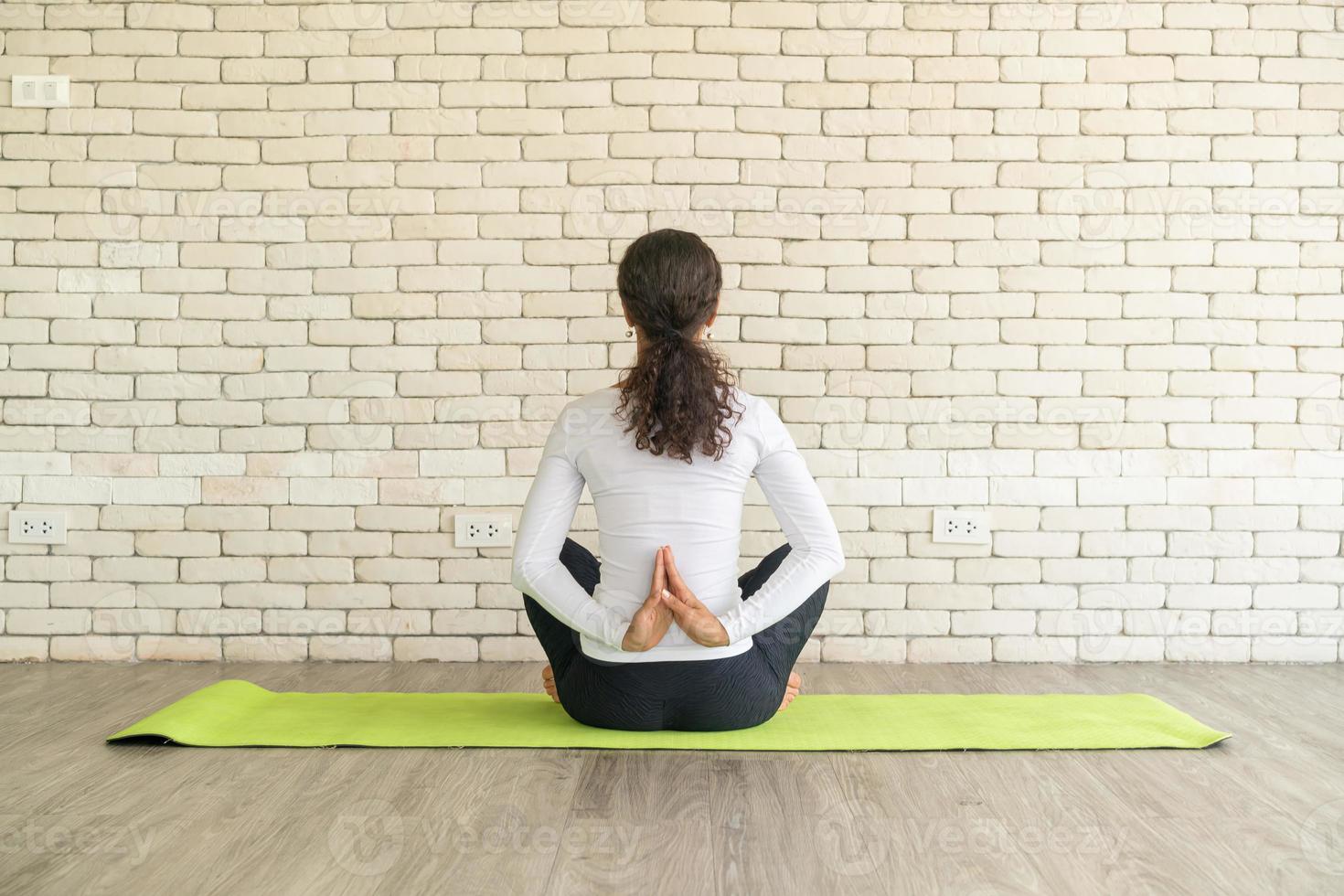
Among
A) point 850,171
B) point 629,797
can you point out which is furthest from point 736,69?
point 629,797

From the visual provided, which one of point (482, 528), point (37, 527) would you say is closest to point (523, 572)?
point (482, 528)

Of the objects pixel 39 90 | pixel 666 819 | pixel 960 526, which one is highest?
pixel 39 90

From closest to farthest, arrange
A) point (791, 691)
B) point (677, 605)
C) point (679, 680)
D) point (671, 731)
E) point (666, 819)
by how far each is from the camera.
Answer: point (666, 819), point (677, 605), point (679, 680), point (671, 731), point (791, 691)

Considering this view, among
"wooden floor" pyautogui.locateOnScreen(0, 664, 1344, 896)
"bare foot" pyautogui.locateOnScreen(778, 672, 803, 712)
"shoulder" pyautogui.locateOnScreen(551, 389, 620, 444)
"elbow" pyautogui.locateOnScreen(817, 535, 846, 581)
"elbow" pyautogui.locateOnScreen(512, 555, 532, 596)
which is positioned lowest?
"wooden floor" pyautogui.locateOnScreen(0, 664, 1344, 896)

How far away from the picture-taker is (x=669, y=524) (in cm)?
241

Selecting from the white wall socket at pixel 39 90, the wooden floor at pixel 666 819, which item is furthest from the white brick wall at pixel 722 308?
the wooden floor at pixel 666 819

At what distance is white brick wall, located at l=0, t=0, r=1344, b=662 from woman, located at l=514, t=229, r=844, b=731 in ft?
3.41

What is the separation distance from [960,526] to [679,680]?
1483 mm

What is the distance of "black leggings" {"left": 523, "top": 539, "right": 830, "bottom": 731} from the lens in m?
2.44

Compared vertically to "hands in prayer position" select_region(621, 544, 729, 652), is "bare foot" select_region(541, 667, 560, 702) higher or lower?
lower

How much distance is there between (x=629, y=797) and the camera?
85.4 inches

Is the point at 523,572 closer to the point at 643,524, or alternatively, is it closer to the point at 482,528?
the point at 643,524

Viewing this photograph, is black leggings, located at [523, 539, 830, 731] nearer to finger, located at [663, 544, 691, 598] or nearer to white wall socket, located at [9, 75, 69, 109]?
finger, located at [663, 544, 691, 598]

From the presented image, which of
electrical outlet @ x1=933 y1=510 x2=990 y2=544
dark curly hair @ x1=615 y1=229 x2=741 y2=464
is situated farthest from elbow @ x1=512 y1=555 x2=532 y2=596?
electrical outlet @ x1=933 y1=510 x2=990 y2=544
